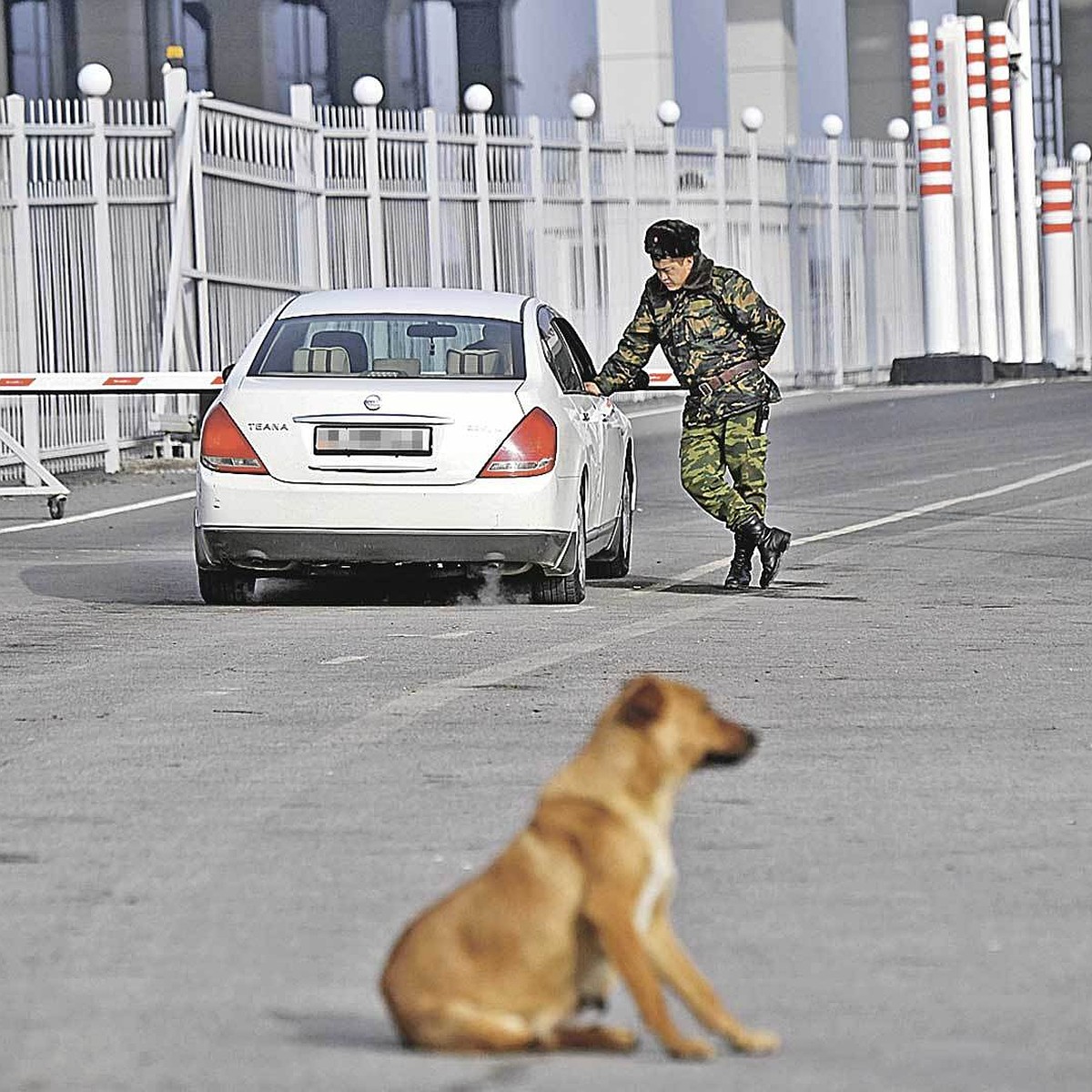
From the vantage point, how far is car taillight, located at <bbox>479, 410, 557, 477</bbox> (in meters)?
12.3

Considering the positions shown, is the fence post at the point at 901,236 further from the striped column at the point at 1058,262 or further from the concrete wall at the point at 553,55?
the concrete wall at the point at 553,55

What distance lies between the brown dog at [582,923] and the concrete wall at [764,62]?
4389 cm

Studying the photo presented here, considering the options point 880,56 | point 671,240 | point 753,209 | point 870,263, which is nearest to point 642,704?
point 671,240

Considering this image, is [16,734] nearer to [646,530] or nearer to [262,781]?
[262,781]

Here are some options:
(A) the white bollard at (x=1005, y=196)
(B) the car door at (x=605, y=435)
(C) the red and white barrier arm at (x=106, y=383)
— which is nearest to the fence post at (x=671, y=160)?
(A) the white bollard at (x=1005, y=196)

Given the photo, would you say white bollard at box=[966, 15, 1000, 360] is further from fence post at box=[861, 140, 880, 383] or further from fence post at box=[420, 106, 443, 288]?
fence post at box=[420, 106, 443, 288]

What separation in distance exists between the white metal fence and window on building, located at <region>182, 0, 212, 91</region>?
13.2 m

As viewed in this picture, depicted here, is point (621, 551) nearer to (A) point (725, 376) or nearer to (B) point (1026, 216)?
(A) point (725, 376)

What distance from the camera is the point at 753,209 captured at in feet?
122

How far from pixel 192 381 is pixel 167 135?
6.06m

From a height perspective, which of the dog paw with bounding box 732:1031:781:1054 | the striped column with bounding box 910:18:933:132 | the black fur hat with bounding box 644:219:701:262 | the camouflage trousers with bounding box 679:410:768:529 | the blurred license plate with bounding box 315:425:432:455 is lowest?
the dog paw with bounding box 732:1031:781:1054

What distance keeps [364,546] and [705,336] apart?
2.08 m

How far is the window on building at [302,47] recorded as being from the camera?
49.4 metres

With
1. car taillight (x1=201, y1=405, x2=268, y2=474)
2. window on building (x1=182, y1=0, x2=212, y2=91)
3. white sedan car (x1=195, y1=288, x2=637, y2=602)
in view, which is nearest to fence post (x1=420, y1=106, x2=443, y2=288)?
white sedan car (x1=195, y1=288, x2=637, y2=602)
